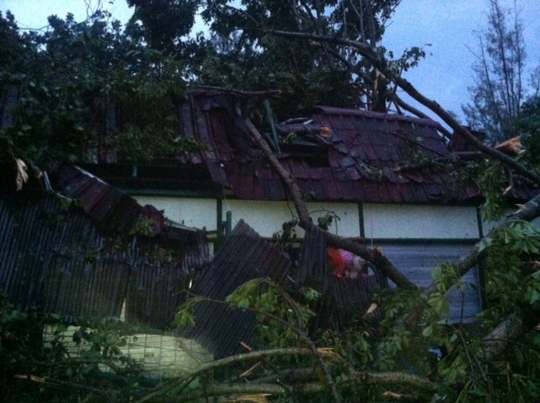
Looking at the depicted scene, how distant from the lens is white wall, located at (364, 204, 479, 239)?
8141 millimetres

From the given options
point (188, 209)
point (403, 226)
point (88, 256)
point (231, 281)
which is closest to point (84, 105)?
point (188, 209)

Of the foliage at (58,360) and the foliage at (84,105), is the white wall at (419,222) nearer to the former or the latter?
the foliage at (84,105)

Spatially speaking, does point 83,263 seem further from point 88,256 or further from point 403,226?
point 403,226

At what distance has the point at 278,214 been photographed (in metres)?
7.70

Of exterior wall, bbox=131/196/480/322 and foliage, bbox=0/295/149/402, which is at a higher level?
exterior wall, bbox=131/196/480/322

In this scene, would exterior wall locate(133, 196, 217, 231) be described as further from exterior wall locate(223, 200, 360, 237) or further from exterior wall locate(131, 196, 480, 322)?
exterior wall locate(223, 200, 360, 237)

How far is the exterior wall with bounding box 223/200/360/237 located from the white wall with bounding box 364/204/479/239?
0.80 feet

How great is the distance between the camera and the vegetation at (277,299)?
3670mm

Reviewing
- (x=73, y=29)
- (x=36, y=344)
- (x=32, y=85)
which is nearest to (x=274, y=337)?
(x=36, y=344)

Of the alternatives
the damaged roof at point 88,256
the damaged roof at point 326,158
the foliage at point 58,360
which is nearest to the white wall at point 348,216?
the damaged roof at point 326,158

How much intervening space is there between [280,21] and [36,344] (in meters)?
10.8

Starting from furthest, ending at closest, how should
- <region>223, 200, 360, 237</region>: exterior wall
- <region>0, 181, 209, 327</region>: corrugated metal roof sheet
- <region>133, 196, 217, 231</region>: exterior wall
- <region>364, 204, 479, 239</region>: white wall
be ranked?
<region>364, 204, 479, 239</region>: white wall
<region>223, 200, 360, 237</region>: exterior wall
<region>133, 196, 217, 231</region>: exterior wall
<region>0, 181, 209, 327</region>: corrugated metal roof sheet

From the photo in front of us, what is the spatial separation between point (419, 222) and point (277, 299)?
161 inches

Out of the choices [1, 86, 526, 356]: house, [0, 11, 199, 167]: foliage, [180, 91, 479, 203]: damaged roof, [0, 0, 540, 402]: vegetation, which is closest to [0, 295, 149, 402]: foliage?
[0, 0, 540, 402]: vegetation
